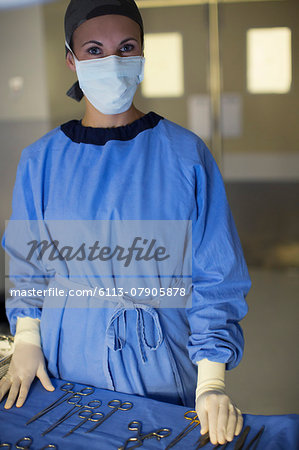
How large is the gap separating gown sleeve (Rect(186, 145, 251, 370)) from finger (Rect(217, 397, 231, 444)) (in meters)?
0.11

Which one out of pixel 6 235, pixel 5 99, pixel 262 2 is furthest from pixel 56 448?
pixel 262 2

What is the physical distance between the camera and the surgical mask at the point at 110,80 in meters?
1.24

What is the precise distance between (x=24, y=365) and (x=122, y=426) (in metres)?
0.35

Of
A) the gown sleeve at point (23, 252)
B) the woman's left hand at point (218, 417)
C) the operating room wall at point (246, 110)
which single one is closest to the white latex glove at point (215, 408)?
the woman's left hand at point (218, 417)

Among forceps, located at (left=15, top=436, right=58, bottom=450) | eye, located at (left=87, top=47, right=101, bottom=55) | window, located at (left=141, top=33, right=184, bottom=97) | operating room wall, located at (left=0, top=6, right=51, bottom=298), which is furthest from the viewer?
window, located at (left=141, top=33, right=184, bottom=97)

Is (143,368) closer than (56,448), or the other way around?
(56,448)

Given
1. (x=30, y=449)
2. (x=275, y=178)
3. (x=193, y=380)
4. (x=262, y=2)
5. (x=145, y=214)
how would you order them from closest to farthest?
(x=30, y=449) < (x=145, y=214) < (x=193, y=380) < (x=262, y=2) < (x=275, y=178)

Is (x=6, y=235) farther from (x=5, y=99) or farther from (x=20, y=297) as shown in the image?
(x=5, y=99)

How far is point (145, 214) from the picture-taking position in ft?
3.86

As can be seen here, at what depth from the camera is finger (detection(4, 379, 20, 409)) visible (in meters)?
1.10

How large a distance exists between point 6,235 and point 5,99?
295 cm

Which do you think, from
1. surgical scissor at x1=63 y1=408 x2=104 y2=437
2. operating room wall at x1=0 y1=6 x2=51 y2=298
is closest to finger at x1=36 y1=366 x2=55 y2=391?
surgical scissor at x1=63 y1=408 x2=104 y2=437

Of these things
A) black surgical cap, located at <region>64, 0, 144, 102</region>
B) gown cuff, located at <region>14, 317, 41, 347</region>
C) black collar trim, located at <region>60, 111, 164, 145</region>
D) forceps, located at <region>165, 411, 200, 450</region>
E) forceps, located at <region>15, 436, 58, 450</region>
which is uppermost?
black surgical cap, located at <region>64, 0, 144, 102</region>

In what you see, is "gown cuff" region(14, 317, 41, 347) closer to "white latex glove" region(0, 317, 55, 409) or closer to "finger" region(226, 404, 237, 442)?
"white latex glove" region(0, 317, 55, 409)
